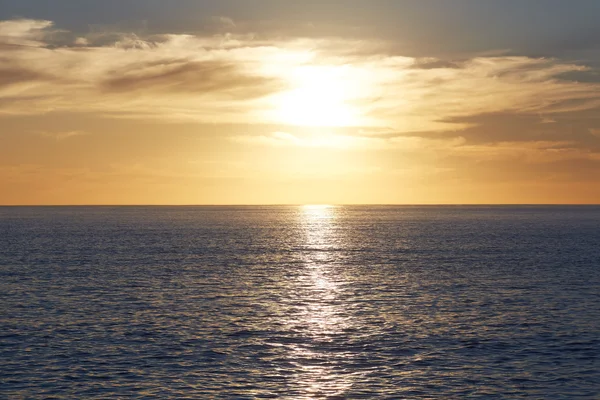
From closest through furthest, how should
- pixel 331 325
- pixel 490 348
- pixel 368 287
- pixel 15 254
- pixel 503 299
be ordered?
pixel 490 348 → pixel 331 325 → pixel 503 299 → pixel 368 287 → pixel 15 254

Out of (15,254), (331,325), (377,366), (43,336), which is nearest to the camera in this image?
(377,366)

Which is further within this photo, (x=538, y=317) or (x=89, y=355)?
(x=538, y=317)

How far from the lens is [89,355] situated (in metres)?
42.7

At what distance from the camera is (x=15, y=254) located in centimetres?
12062

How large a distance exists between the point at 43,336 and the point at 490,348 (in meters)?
31.0

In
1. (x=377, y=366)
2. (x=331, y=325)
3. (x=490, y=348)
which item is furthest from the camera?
(x=331, y=325)

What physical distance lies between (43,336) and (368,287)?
39.1 m

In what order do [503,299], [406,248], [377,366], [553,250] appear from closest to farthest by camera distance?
[377,366] < [503,299] < [553,250] < [406,248]

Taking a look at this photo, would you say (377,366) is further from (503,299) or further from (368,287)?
(368,287)

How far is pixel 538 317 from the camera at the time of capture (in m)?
56.3

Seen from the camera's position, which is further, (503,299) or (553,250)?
(553,250)

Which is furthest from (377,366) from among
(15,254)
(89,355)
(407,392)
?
(15,254)

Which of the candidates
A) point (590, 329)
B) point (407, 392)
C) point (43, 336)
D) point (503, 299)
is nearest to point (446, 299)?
point (503, 299)

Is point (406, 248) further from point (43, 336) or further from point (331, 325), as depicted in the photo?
point (43, 336)
